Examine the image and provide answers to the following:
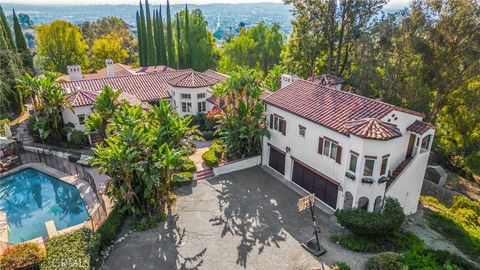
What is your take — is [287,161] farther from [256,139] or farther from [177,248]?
[177,248]

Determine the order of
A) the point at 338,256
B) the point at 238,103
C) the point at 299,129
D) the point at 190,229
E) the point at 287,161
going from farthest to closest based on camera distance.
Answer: the point at 238,103
the point at 287,161
the point at 299,129
the point at 190,229
the point at 338,256

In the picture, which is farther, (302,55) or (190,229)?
(302,55)

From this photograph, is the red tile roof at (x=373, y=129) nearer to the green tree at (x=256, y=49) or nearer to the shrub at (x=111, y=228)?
the shrub at (x=111, y=228)

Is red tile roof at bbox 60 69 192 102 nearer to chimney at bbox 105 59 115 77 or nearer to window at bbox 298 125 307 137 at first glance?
chimney at bbox 105 59 115 77

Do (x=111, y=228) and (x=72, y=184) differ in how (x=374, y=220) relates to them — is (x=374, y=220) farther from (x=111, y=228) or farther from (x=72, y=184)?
(x=72, y=184)

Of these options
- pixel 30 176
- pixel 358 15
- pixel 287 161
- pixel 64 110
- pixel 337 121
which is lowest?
pixel 30 176

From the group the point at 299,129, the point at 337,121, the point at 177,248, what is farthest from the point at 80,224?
the point at 337,121

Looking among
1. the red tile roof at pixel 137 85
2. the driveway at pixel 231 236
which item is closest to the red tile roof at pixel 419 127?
the driveway at pixel 231 236

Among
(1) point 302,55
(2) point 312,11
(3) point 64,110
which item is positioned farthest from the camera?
(1) point 302,55
